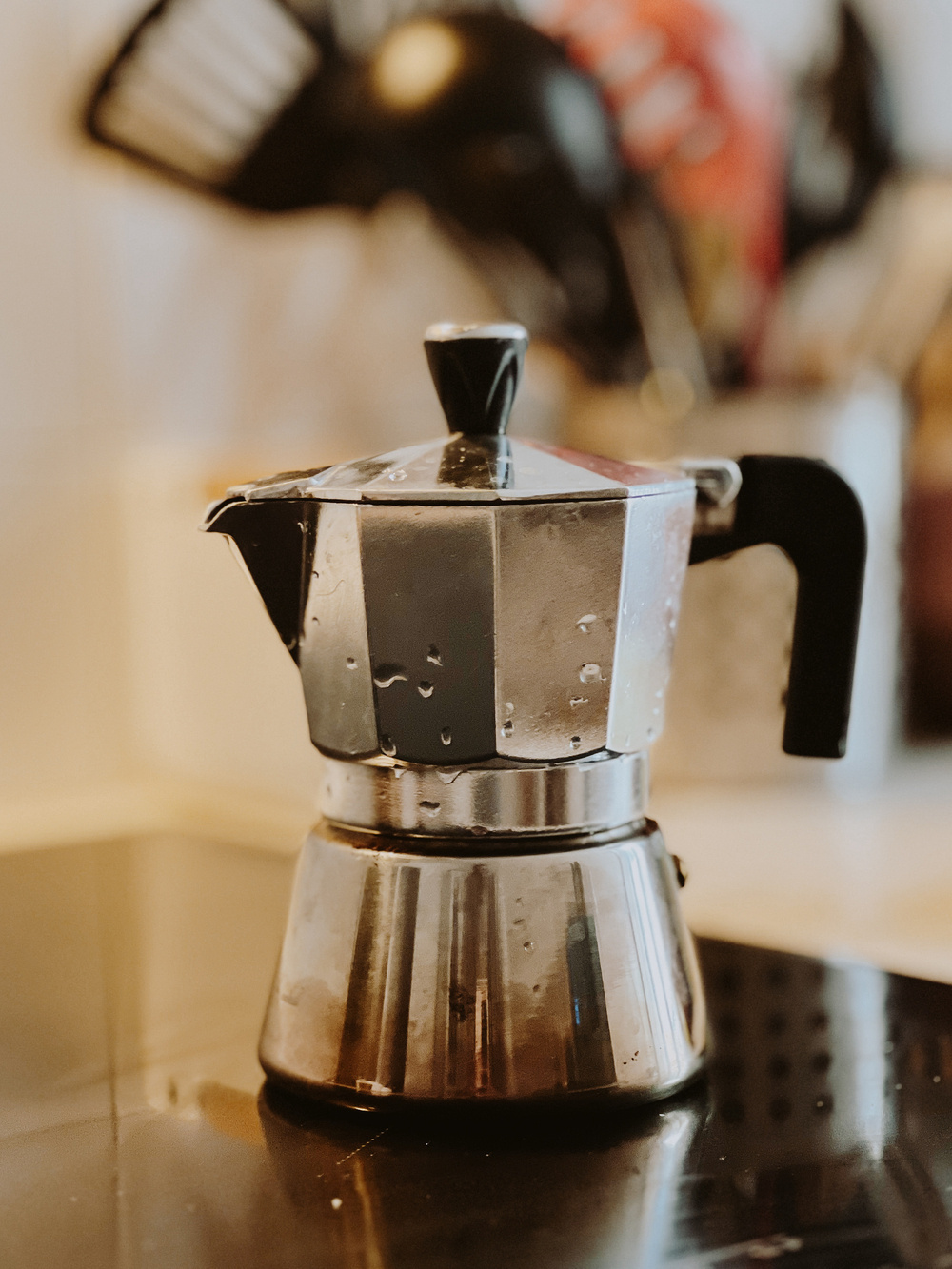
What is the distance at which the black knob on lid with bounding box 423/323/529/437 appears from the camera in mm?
483

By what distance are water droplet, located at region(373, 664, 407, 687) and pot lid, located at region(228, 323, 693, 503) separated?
0.19ft

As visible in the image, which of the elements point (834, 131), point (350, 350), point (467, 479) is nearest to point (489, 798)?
point (467, 479)

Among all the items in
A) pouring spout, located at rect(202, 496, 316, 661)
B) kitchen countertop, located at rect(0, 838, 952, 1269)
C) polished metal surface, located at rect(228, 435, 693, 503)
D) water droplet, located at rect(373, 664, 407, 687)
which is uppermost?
polished metal surface, located at rect(228, 435, 693, 503)

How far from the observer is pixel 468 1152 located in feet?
1.51

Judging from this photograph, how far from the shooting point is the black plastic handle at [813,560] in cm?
52

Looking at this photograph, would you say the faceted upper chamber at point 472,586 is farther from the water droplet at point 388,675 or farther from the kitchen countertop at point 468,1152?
the kitchen countertop at point 468,1152

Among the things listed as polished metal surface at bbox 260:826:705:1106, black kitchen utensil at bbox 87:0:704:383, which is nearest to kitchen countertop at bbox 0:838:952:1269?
polished metal surface at bbox 260:826:705:1106

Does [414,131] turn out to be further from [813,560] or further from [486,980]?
[486,980]

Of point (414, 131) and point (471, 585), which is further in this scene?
point (414, 131)

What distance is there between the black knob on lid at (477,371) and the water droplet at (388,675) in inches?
3.8

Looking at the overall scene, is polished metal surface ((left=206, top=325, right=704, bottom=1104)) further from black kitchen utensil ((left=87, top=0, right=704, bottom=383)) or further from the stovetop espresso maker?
black kitchen utensil ((left=87, top=0, right=704, bottom=383))

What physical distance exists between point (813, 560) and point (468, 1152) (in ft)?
0.84

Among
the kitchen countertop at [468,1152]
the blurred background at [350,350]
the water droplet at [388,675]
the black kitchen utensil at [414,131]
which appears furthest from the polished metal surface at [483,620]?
the black kitchen utensil at [414,131]

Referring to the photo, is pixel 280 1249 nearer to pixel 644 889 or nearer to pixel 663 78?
pixel 644 889
